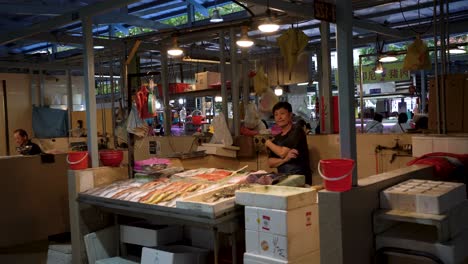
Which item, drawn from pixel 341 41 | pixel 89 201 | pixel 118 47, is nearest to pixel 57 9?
pixel 118 47

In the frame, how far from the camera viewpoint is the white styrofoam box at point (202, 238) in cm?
421

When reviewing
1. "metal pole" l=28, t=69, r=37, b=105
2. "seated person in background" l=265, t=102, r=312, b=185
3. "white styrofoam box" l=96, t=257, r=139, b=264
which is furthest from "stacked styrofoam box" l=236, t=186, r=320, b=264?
"metal pole" l=28, t=69, r=37, b=105

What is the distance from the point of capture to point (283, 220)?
9.93ft

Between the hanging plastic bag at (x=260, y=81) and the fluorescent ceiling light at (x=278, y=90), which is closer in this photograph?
the hanging plastic bag at (x=260, y=81)

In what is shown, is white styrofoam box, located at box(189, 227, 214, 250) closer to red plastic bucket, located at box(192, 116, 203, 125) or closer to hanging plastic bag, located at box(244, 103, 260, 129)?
hanging plastic bag, located at box(244, 103, 260, 129)

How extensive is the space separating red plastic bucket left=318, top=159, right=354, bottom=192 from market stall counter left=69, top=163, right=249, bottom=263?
0.94m

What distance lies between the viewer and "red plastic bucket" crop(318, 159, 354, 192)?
267 cm

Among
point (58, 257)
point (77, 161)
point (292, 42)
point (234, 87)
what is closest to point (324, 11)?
point (292, 42)

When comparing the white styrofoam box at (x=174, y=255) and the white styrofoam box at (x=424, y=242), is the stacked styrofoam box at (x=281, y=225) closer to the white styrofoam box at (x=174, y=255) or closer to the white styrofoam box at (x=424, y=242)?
the white styrofoam box at (x=424, y=242)

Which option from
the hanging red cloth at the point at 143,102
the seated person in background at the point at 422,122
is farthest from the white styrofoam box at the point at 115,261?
the seated person in background at the point at 422,122

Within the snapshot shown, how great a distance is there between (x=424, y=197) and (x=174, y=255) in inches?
79.6

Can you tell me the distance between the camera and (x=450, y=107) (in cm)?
507

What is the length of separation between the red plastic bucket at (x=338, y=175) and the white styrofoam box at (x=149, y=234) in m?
2.08

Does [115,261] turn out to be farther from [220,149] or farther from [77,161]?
[220,149]
